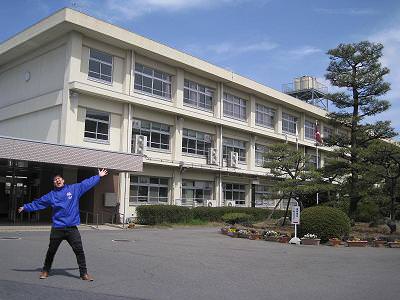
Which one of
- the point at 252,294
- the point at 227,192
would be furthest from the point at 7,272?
the point at 227,192

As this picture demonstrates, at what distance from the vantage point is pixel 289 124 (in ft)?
145

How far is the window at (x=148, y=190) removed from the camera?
28422mm

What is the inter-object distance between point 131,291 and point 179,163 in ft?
76.6

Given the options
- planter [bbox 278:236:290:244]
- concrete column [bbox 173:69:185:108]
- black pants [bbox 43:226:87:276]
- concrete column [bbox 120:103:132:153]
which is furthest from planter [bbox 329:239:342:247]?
concrete column [bbox 173:69:185:108]

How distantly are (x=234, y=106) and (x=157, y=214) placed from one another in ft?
Answer: 47.5

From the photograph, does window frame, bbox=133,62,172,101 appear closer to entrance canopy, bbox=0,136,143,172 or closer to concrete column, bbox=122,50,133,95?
concrete column, bbox=122,50,133,95

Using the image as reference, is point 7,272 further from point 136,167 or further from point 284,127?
point 284,127

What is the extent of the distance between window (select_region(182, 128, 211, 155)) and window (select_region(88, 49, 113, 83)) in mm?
7425

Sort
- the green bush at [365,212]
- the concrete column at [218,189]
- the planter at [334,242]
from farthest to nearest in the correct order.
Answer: the concrete column at [218,189], the green bush at [365,212], the planter at [334,242]

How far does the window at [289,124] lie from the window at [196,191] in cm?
1247

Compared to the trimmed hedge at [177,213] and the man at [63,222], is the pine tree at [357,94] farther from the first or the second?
the man at [63,222]

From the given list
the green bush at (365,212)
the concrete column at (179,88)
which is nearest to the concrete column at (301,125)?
the green bush at (365,212)

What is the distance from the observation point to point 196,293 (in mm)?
7188

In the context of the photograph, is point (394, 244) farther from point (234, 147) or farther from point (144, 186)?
point (234, 147)
